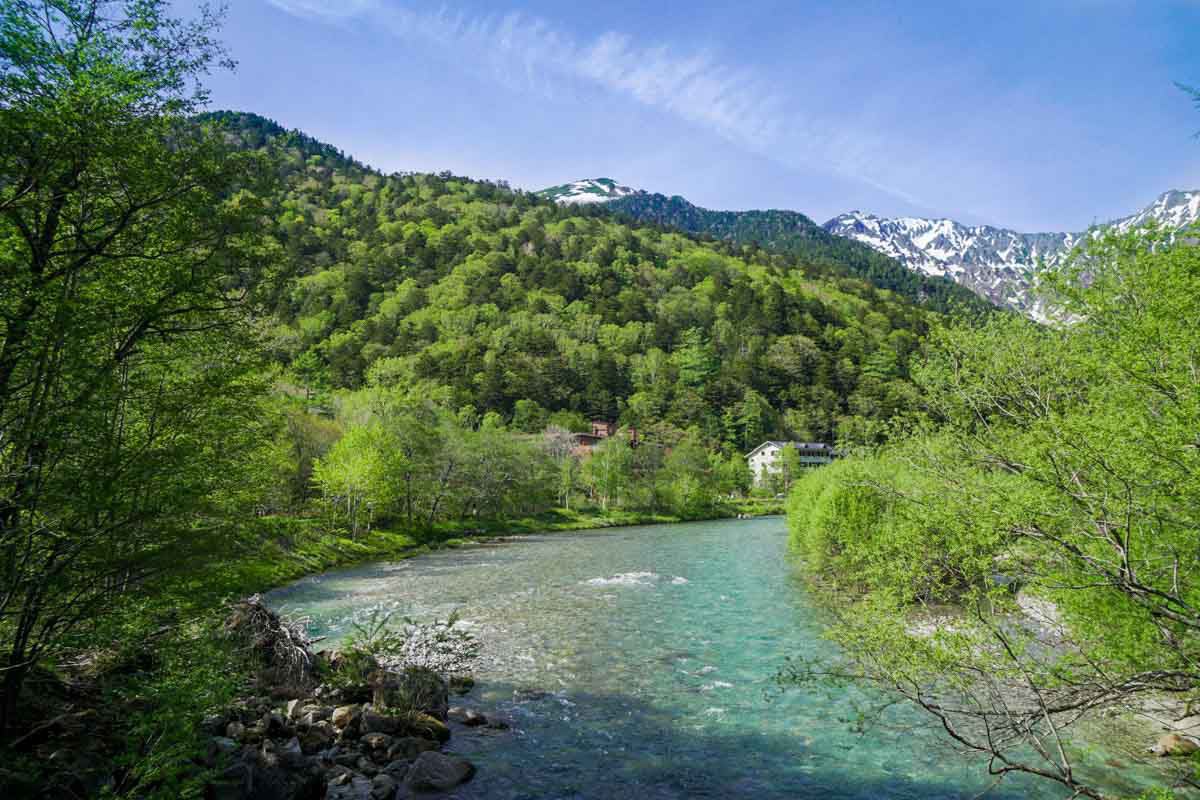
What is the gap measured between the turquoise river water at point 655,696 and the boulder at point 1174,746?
314cm

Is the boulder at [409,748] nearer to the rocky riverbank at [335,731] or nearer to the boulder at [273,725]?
the rocky riverbank at [335,731]

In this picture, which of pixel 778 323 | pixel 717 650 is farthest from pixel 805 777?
pixel 778 323

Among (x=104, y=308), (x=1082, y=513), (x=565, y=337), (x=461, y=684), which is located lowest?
(x=461, y=684)

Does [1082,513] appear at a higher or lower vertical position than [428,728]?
higher

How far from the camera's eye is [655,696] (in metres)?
15.9

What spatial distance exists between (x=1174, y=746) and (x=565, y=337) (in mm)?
146925

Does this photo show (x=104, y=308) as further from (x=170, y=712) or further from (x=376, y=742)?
(x=376, y=742)

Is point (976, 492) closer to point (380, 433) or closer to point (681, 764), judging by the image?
point (681, 764)

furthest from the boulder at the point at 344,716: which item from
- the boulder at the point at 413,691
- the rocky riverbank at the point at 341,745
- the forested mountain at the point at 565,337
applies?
the forested mountain at the point at 565,337

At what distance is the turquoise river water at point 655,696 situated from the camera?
37.9 ft

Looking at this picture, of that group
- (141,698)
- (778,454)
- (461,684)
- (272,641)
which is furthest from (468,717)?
(778,454)

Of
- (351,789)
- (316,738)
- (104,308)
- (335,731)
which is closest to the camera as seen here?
(104,308)

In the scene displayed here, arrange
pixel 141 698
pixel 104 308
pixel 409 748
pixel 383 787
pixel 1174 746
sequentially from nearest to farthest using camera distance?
pixel 104 308
pixel 141 698
pixel 383 787
pixel 1174 746
pixel 409 748

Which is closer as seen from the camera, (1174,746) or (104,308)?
(104,308)
